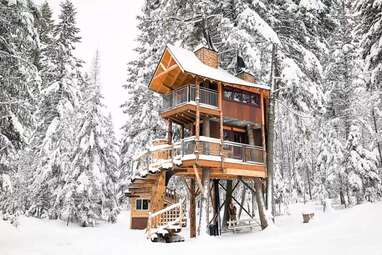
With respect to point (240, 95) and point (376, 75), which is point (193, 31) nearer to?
point (240, 95)

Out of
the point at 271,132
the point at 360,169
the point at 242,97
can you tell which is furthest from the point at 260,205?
the point at 360,169

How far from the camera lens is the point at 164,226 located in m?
18.4

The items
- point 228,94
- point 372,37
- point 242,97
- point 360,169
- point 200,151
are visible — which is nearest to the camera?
point 372,37

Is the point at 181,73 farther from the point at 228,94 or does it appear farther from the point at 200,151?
the point at 200,151

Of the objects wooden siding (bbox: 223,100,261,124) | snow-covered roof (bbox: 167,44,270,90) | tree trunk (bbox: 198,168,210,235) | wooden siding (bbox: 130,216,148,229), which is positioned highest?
snow-covered roof (bbox: 167,44,270,90)

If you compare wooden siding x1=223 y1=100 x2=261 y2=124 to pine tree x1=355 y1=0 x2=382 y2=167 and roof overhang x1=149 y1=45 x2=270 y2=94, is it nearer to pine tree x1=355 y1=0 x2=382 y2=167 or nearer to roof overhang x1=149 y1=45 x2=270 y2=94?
roof overhang x1=149 y1=45 x2=270 y2=94

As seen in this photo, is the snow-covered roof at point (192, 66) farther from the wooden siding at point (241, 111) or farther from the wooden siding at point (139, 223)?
the wooden siding at point (139, 223)

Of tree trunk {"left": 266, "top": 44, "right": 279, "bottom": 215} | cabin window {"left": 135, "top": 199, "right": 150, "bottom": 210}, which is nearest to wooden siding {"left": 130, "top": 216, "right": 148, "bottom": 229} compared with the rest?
cabin window {"left": 135, "top": 199, "right": 150, "bottom": 210}

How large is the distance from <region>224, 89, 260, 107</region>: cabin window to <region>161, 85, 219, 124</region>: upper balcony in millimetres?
1603

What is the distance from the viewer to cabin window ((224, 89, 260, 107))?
22375 millimetres

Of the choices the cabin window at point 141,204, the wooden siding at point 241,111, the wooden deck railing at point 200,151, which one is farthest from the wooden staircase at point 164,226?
the cabin window at point 141,204

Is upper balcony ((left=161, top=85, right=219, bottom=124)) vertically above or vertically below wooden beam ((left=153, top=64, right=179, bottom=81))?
below

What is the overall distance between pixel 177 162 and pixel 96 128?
18050mm

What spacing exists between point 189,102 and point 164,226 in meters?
6.69
